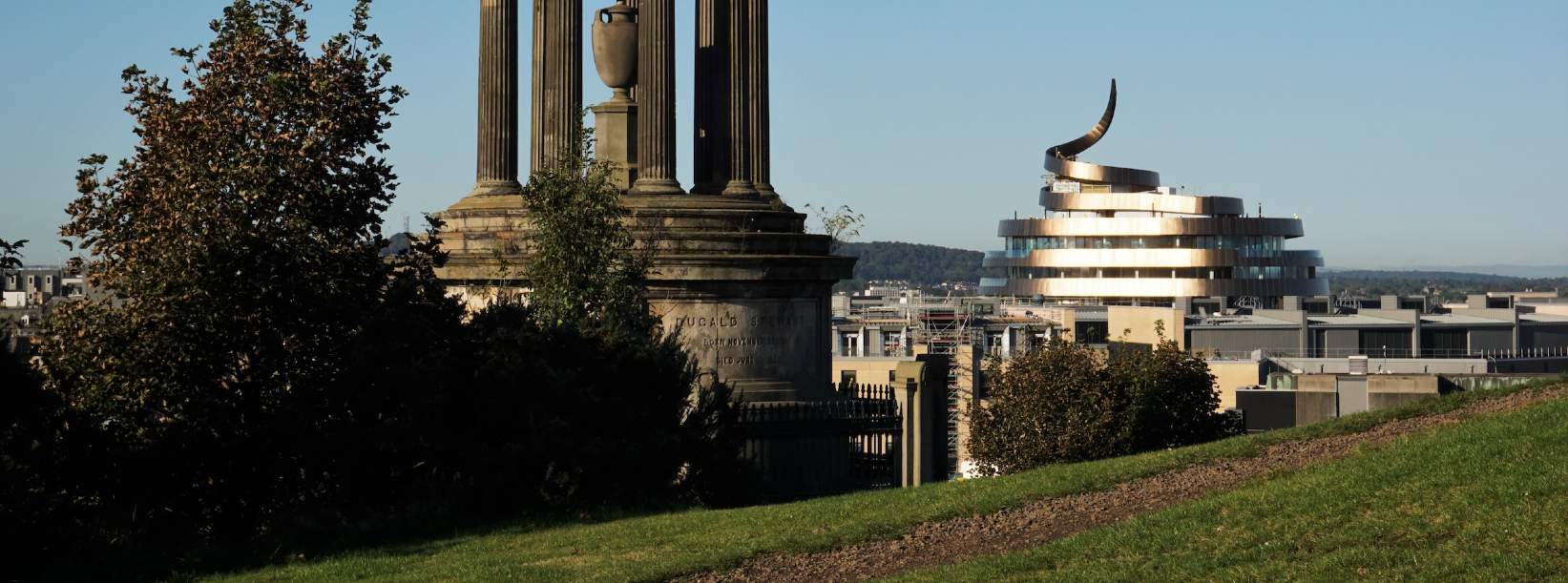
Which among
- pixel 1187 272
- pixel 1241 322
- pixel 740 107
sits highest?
pixel 740 107

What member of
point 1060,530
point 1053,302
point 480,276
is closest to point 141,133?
point 480,276

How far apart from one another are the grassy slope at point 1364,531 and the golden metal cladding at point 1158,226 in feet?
525

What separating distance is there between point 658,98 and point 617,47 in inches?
82.0

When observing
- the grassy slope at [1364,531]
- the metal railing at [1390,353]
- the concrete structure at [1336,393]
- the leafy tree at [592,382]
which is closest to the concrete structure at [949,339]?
the concrete structure at [1336,393]

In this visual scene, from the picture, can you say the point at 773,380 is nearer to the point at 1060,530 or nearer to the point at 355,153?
the point at 355,153

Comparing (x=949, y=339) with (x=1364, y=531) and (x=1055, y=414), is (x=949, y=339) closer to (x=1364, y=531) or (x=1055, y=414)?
(x=1055, y=414)

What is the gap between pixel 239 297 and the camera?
19734 mm

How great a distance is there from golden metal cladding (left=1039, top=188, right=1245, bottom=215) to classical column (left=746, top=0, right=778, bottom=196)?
487 ft

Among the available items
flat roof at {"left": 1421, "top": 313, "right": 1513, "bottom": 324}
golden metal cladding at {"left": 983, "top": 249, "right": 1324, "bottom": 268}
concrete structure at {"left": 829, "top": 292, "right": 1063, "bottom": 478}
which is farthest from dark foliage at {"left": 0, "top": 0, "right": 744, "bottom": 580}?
golden metal cladding at {"left": 983, "top": 249, "right": 1324, "bottom": 268}

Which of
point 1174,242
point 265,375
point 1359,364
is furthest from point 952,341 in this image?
point 265,375

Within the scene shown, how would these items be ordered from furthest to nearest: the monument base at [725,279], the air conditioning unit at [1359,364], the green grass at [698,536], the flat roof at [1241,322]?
1. the flat roof at [1241,322]
2. the air conditioning unit at [1359,364]
3. the monument base at [725,279]
4. the green grass at [698,536]

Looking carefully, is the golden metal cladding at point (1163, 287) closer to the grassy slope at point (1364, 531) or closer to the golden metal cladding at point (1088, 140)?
the golden metal cladding at point (1088, 140)

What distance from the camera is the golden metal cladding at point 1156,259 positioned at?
176 metres

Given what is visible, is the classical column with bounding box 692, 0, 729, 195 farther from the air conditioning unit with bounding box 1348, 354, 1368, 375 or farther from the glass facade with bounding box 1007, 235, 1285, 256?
the glass facade with bounding box 1007, 235, 1285, 256
